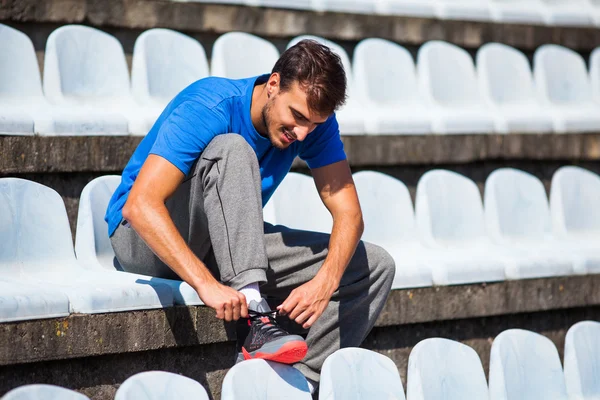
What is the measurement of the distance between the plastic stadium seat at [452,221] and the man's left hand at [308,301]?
0.90 metres

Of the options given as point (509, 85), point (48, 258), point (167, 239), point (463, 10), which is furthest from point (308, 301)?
point (463, 10)

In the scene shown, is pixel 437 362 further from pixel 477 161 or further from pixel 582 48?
pixel 582 48

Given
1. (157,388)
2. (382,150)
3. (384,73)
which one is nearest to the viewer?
(157,388)

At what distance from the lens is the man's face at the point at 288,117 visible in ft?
6.47

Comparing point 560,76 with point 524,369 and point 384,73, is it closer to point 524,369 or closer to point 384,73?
point 384,73

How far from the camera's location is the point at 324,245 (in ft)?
7.18

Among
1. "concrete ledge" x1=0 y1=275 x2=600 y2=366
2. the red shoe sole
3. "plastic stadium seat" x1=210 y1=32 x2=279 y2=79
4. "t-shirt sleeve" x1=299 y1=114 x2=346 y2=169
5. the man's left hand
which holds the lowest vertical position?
the red shoe sole

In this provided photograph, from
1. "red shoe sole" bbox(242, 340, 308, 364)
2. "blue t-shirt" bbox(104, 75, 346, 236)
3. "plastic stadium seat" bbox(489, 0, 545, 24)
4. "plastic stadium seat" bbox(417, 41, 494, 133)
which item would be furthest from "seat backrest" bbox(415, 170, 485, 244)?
"plastic stadium seat" bbox(489, 0, 545, 24)

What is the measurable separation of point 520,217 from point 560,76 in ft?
3.57

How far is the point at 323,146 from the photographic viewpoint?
2.24 meters

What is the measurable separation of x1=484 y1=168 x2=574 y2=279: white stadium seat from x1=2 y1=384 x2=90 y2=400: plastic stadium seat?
1927mm

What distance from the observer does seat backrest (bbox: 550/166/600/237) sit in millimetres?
3314

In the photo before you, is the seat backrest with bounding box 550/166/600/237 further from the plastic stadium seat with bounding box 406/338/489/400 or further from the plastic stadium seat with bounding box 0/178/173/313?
the plastic stadium seat with bounding box 0/178/173/313

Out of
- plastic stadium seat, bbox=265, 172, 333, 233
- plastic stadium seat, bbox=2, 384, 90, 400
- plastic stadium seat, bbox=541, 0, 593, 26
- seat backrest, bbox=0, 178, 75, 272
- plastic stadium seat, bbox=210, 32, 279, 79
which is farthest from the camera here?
plastic stadium seat, bbox=541, 0, 593, 26
